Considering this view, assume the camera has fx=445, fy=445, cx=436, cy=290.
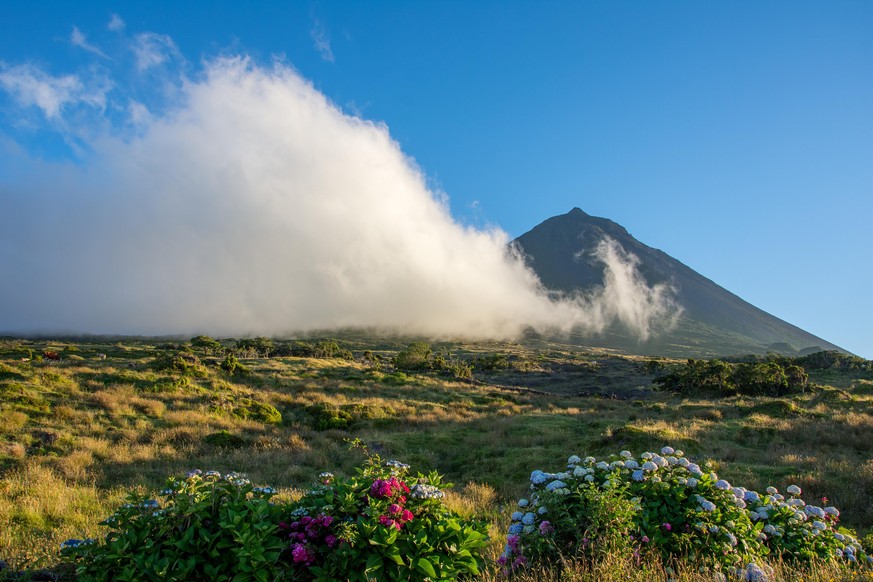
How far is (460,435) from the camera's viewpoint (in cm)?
1775

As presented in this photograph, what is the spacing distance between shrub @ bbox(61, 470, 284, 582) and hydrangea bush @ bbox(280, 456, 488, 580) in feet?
0.97

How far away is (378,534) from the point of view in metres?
4.05

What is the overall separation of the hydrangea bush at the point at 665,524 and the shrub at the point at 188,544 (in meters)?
2.48

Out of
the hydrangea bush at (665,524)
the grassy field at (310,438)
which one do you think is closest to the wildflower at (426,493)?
the hydrangea bush at (665,524)

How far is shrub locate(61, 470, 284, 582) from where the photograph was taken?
382 centimetres

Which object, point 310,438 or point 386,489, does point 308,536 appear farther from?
point 310,438

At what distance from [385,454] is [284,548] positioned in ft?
34.5

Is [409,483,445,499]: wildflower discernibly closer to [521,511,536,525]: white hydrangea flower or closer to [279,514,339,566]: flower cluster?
[279,514,339,566]: flower cluster

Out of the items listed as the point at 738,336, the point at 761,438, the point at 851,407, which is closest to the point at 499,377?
the point at 851,407

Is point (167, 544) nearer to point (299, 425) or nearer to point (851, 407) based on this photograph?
point (299, 425)

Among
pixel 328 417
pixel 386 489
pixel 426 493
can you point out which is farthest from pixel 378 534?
pixel 328 417

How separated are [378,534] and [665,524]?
3020mm

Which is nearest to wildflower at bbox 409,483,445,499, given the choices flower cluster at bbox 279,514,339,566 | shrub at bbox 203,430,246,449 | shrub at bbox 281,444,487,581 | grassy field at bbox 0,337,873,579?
shrub at bbox 281,444,487,581

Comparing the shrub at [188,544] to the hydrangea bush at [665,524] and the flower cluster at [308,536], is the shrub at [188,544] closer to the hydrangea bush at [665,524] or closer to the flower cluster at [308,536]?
the flower cluster at [308,536]
